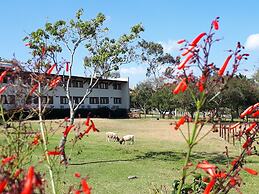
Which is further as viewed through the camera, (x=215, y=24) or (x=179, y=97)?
(x=179, y=97)

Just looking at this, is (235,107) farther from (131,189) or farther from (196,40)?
(196,40)


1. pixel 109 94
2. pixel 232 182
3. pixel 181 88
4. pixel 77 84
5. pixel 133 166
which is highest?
pixel 77 84

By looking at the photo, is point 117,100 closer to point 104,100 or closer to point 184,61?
point 104,100

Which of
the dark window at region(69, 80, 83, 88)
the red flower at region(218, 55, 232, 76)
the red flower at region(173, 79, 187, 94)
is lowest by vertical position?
the red flower at region(173, 79, 187, 94)

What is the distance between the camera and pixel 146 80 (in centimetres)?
6612

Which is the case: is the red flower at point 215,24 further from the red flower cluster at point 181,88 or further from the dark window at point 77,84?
the dark window at point 77,84

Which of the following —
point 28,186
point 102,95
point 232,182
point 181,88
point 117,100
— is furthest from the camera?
point 117,100

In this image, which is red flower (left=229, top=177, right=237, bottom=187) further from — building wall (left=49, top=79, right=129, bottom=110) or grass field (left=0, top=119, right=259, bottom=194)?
building wall (left=49, top=79, right=129, bottom=110)

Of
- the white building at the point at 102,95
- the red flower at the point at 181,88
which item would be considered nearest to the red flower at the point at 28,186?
the red flower at the point at 181,88

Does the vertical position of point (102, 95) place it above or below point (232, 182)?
above

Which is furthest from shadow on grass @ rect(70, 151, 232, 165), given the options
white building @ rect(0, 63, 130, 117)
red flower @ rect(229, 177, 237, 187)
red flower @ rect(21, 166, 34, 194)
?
white building @ rect(0, 63, 130, 117)

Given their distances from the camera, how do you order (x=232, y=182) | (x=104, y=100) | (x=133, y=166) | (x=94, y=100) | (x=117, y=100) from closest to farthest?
(x=232, y=182) → (x=133, y=166) → (x=94, y=100) → (x=104, y=100) → (x=117, y=100)

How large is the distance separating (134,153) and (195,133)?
16.6m

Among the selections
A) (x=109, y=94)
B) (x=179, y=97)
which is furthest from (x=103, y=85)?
(x=179, y=97)
